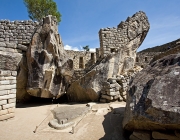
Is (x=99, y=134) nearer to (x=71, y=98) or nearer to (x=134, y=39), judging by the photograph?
(x=71, y=98)

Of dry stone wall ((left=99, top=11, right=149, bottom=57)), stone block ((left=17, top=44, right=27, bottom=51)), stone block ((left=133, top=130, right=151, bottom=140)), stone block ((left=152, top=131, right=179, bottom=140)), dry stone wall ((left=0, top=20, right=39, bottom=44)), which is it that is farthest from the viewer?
dry stone wall ((left=99, top=11, right=149, bottom=57))

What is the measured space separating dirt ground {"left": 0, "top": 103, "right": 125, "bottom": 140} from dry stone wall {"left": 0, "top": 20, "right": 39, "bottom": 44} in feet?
14.2

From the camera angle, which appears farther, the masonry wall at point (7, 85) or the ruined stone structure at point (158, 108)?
the masonry wall at point (7, 85)

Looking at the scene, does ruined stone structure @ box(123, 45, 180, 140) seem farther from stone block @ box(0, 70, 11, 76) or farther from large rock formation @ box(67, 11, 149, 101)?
stone block @ box(0, 70, 11, 76)

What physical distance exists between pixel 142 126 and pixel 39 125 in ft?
9.88

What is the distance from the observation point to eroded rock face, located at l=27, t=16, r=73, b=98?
623 centimetres

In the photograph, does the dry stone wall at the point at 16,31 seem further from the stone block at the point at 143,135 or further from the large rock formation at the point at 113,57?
the stone block at the point at 143,135

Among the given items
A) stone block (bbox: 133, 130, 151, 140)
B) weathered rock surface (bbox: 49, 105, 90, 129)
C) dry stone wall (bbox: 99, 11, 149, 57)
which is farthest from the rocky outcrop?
dry stone wall (bbox: 99, 11, 149, 57)

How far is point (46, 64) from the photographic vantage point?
249 inches

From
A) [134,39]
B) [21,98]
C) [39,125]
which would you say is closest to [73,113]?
[39,125]

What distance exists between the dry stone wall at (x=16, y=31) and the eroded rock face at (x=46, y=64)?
3.24 ft

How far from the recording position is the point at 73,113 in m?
4.47

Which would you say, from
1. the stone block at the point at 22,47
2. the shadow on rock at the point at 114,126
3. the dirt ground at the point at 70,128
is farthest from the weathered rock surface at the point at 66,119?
the stone block at the point at 22,47

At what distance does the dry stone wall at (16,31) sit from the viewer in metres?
6.82
